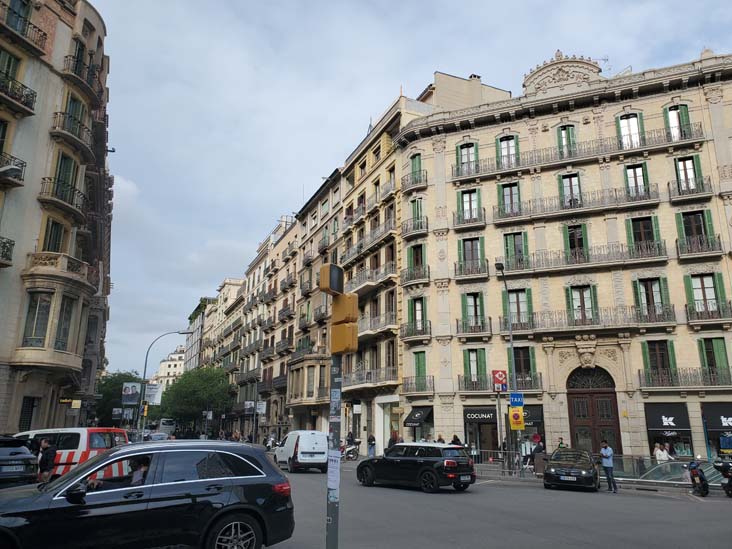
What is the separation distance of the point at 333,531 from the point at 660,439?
26.9 meters

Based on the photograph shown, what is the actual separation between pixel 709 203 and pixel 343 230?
25825 millimetres

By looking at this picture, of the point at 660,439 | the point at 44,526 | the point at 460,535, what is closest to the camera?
the point at 44,526

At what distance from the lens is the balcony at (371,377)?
34344mm

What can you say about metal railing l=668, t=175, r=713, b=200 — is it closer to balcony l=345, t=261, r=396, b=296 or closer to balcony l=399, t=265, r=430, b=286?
balcony l=399, t=265, r=430, b=286

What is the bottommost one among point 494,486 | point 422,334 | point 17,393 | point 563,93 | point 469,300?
point 494,486

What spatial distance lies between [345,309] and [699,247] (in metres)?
28.0

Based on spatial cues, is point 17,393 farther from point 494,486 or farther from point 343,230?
point 343,230

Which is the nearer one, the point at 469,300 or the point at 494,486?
the point at 494,486

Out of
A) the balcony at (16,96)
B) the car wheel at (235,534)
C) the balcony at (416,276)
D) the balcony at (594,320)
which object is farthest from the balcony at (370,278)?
the car wheel at (235,534)

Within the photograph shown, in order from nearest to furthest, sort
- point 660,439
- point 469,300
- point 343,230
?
1. point 660,439
2. point 469,300
3. point 343,230

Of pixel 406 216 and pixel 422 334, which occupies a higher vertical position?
pixel 406 216

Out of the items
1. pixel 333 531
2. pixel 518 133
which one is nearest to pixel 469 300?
pixel 518 133

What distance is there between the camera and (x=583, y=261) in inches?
1197

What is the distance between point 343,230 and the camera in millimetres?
44719
